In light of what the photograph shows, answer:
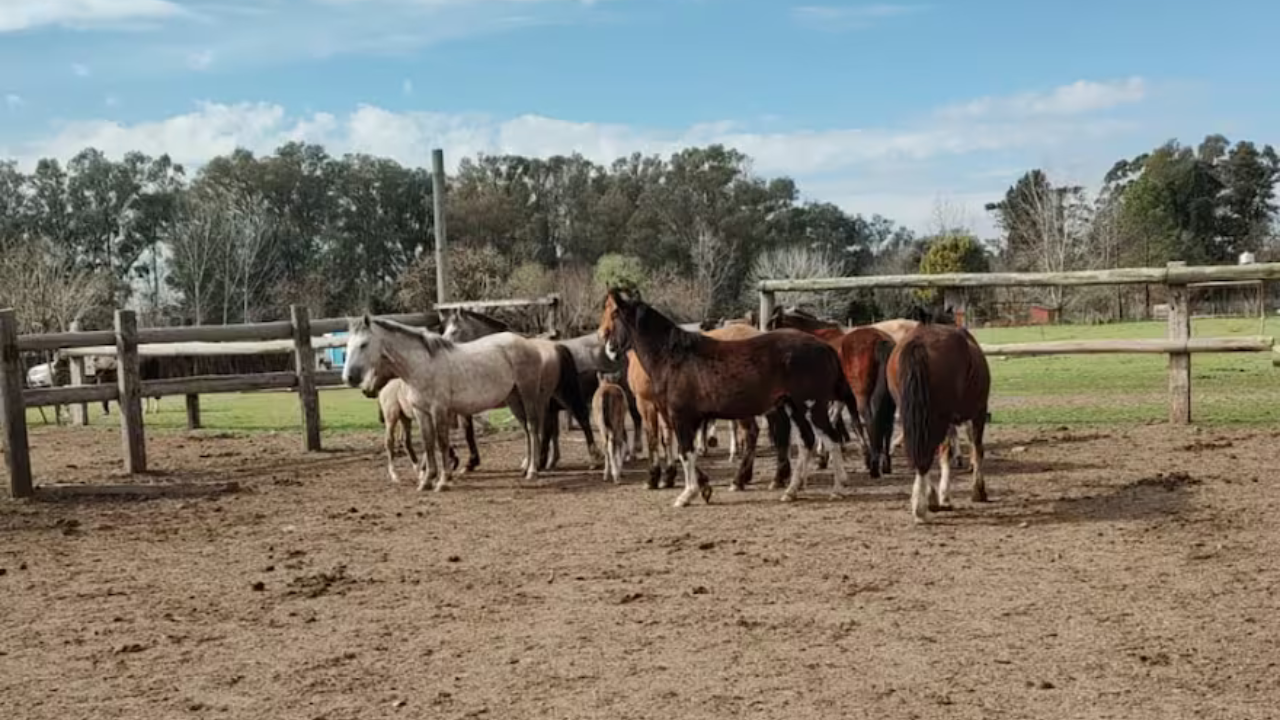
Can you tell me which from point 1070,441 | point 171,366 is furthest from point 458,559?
point 171,366

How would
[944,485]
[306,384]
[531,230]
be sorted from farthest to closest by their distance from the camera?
[531,230] → [306,384] → [944,485]

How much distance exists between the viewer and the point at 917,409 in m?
7.59

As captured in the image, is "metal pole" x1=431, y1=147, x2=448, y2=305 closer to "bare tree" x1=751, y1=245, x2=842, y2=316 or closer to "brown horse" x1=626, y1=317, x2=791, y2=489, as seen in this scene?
"brown horse" x1=626, y1=317, x2=791, y2=489

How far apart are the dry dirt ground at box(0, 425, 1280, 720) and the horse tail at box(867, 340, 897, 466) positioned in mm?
439

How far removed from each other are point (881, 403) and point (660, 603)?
13.6ft

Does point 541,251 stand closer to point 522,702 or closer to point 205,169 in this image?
point 205,169

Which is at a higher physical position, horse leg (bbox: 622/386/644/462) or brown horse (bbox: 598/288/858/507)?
brown horse (bbox: 598/288/858/507)

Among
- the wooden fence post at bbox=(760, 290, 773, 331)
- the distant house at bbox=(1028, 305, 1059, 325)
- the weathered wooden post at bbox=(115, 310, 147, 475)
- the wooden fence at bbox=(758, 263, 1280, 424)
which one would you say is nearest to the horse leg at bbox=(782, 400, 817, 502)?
the wooden fence at bbox=(758, 263, 1280, 424)

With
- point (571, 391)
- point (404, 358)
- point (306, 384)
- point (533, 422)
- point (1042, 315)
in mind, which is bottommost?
point (533, 422)

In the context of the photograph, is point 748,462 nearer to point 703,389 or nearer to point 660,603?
point 703,389

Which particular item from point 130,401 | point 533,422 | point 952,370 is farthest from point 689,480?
point 130,401

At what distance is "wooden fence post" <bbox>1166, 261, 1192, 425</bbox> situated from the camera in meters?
12.5

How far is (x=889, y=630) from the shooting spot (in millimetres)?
5125

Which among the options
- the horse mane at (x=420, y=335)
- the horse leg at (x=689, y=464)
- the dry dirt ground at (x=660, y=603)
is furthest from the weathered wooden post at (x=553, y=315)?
the horse leg at (x=689, y=464)
